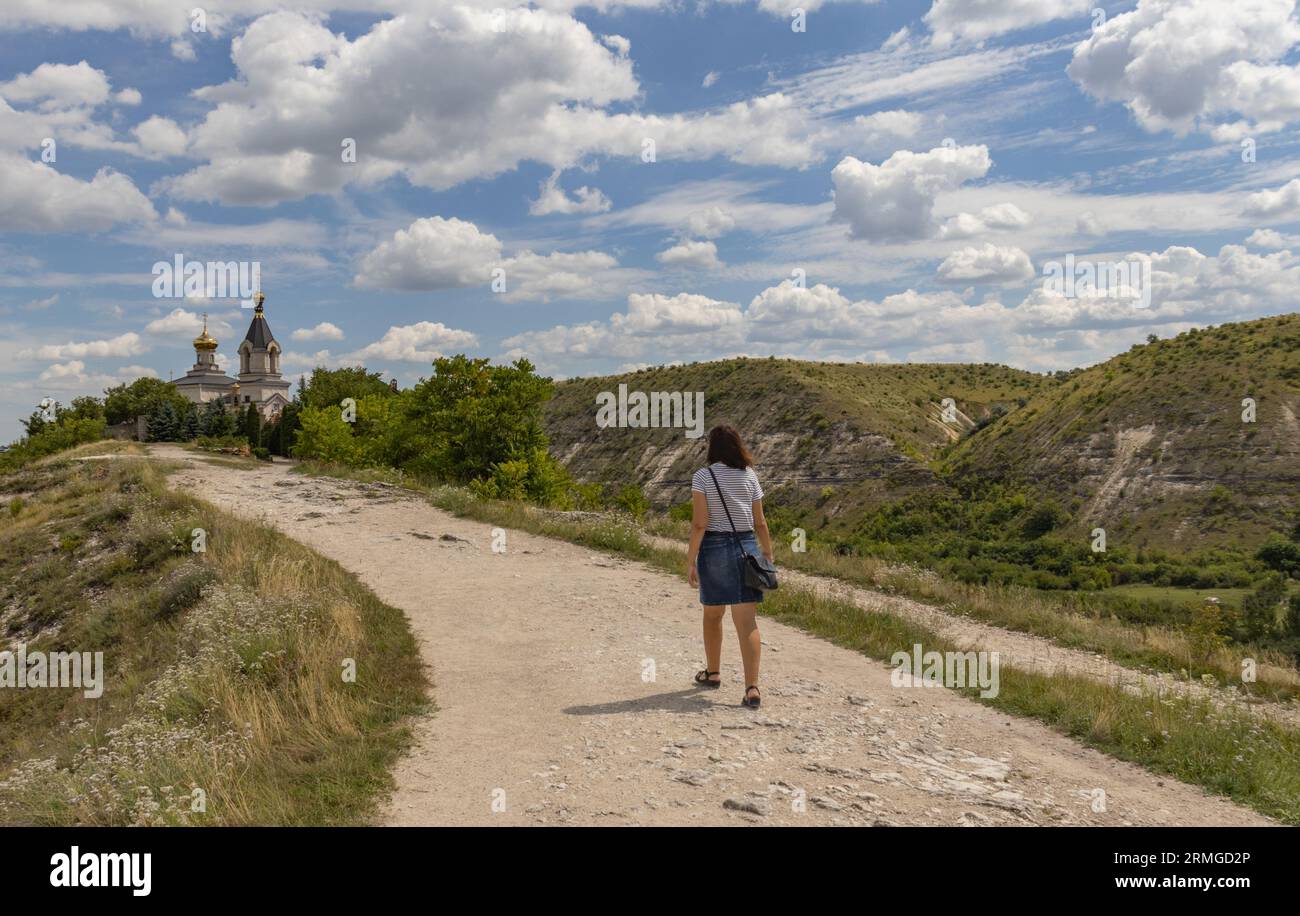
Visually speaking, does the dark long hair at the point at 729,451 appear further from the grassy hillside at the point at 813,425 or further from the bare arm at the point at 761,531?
the grassy hillside at the point at 813,425

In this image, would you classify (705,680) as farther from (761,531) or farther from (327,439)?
(327,439)

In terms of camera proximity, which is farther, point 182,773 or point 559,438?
point 559,438

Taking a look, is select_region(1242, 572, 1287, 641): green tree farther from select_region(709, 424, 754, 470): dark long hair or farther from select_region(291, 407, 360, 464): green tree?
select_region(291, 407, 360, 464): green tree

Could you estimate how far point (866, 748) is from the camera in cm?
591

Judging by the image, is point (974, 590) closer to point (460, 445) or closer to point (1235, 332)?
point (460, 445)

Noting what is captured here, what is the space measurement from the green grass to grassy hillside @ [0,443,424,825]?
17.1ft

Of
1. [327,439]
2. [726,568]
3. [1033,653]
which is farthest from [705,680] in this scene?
[327,439]

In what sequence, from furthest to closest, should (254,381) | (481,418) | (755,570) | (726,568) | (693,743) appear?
(254,381) → (481,418) → (726,568) → (755,570) → (693,743)

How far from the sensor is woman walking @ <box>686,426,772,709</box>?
21.8 feet

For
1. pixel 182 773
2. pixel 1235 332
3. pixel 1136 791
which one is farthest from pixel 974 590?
pixel 1235 332

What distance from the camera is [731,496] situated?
6695mm

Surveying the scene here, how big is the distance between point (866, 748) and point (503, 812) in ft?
8.70

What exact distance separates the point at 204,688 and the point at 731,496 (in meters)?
4.80

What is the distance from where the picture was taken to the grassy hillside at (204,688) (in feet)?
16.8
